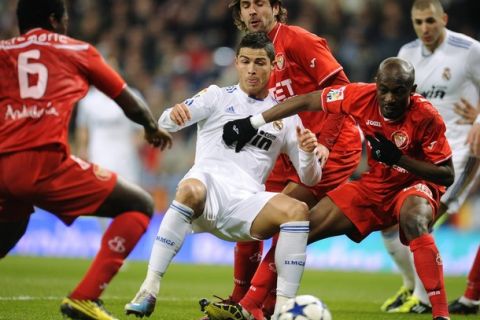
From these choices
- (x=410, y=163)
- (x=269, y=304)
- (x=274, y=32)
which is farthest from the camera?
(x=274, y=32)

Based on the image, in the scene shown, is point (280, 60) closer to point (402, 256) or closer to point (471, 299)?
point (402, 256)

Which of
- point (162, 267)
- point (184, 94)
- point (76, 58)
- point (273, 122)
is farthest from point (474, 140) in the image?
point (184, 94)

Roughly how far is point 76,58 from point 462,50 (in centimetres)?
430

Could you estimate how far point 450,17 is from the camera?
→ 15.6m

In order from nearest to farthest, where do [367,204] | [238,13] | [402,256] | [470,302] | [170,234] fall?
[170,234] → [367,204] → [238,13] → [470,302] → [402,256]

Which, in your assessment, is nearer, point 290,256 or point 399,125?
point 290,256

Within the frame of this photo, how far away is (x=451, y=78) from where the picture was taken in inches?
332

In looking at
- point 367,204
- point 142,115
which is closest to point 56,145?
point 142,115

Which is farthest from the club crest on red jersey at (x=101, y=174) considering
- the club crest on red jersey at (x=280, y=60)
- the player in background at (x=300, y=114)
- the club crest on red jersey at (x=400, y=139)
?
the club crest on red jersey at (x=400, y=139)

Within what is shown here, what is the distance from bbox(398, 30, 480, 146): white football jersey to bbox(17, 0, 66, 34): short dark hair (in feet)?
13.5

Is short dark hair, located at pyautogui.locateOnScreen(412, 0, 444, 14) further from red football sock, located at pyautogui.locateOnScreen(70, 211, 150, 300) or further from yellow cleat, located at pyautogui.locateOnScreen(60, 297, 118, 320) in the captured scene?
yellow cleat, located at pyautogui.locateOnScreen(60, 297, 118, 320)

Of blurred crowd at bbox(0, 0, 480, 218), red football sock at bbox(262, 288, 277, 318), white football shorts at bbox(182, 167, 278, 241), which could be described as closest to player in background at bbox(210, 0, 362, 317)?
red football sock at bbox(262, 288, 277, 318)

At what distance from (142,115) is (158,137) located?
0.73 ft

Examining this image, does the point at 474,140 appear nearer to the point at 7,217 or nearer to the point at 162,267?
the point at 162,267
